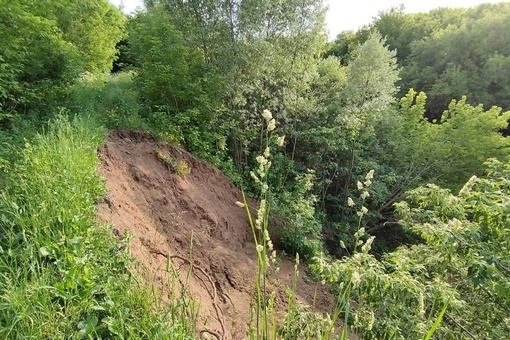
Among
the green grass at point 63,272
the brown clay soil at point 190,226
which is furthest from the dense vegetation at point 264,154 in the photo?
the brown clay soil at point 190,226

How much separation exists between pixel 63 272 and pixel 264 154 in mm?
1380

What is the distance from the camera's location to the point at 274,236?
21.1ft

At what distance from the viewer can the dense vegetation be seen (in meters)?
1.75

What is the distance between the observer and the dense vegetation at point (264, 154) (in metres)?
1.75

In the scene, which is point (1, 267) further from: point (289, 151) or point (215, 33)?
point (289, 151)

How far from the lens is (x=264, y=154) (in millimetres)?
1203

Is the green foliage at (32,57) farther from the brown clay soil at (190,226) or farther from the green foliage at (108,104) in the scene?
the brown clay soil at (190,226)

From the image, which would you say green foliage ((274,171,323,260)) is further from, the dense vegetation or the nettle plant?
the nettle plant

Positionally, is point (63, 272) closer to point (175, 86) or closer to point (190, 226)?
point (190, 226)

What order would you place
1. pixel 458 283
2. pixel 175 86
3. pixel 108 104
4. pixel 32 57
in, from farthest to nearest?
pixel 175 86 → pixel 108 104 → pixel 32 57 → pixel 458 283

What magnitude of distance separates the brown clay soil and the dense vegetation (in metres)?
0.41

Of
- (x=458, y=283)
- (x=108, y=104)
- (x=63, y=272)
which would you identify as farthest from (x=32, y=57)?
(x=458, y=283)

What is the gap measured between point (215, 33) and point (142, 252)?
5759 millimetres

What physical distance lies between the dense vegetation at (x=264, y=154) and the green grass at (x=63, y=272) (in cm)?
1
